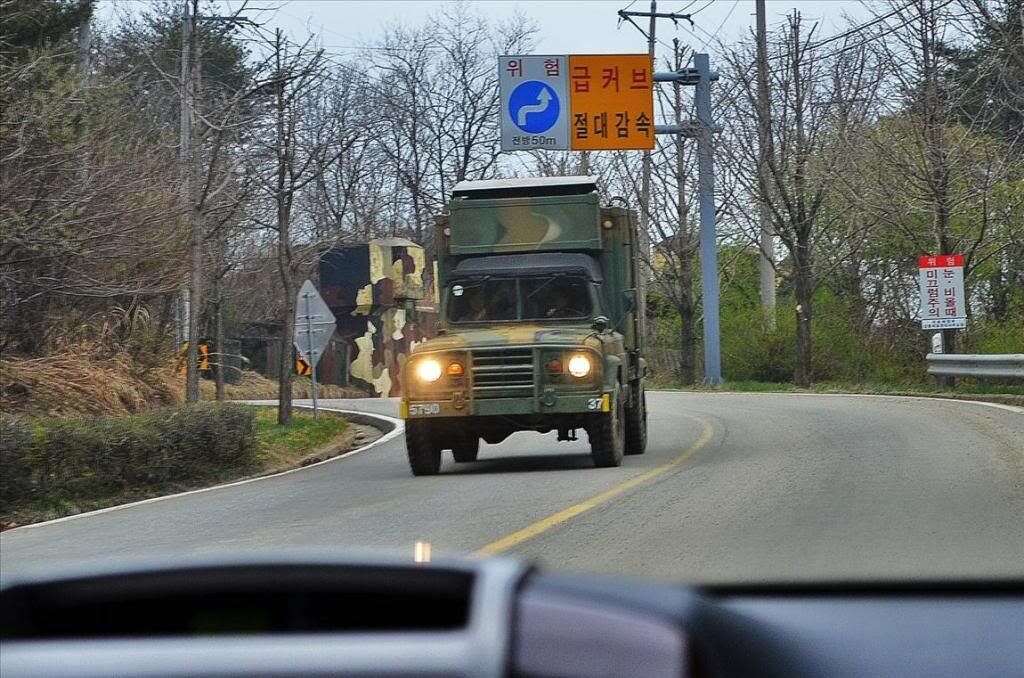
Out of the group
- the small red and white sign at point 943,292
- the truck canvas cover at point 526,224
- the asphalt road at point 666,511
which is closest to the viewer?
the asphalt road at point 666,511

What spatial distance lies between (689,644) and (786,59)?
39.5 metres

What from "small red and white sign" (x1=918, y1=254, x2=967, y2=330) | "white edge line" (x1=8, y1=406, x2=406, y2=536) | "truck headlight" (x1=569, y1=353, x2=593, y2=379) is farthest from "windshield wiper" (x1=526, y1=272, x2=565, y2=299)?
"small red and white sign" (x1=918, y1=254, x2=967, y2=330)

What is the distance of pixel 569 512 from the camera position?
11312 mm

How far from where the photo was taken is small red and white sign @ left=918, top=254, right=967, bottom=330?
29234 mm

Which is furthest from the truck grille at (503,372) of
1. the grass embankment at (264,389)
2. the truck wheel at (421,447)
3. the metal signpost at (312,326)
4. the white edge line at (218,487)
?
the grass embankment at (264,389)

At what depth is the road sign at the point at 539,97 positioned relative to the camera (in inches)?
1254

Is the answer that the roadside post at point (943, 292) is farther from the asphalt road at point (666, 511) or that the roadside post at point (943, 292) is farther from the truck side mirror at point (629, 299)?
the truck side mirror at point (629, 299)

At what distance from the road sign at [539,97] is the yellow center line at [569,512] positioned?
50.5 ft

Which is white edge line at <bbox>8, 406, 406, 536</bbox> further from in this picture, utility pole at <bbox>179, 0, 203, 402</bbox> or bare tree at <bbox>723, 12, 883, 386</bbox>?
bare tree at <bbox>723, 12, 883, 386</bbox>

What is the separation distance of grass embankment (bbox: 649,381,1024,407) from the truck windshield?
33.9 ft

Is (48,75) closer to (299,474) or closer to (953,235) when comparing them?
(299,474)

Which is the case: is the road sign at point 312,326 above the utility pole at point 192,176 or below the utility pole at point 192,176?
below

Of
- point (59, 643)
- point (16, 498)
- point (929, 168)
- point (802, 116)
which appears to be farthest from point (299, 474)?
point (802, 116)

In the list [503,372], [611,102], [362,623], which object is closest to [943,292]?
[611,102]
